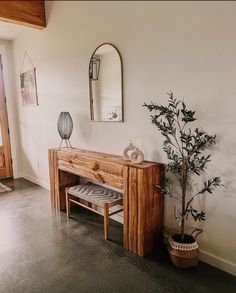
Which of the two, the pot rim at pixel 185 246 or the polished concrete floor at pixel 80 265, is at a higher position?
the pot rim at pixel 185 246

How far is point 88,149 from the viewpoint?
307 centimetres

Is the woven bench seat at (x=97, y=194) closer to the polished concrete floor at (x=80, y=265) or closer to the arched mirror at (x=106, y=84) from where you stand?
the polished concrete floor at (x=80, y=265)

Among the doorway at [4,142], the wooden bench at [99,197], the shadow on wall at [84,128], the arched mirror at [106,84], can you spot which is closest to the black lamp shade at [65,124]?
the shadow on wall at [84,128]

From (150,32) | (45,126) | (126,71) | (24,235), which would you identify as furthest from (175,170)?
(45,126)

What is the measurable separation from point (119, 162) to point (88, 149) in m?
0.92

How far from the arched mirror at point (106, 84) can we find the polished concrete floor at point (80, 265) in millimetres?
1308

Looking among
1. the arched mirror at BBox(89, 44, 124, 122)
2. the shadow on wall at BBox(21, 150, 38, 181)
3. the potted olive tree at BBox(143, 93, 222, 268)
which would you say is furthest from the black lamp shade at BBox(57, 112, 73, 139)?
the shadow on wall at BBox(21, 150, 38, 181)

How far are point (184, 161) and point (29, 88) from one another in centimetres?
320

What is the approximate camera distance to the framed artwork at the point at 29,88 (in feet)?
12.9

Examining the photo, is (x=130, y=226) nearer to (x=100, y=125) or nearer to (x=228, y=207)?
(x=228, y=207)

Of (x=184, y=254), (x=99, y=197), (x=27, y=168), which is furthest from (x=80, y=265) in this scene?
(x=27, y=168)

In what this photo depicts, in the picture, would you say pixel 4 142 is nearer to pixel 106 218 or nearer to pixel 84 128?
pixel 84 128

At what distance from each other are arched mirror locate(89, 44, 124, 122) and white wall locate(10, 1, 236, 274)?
0.27 ft

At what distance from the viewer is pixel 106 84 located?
2.66 m
